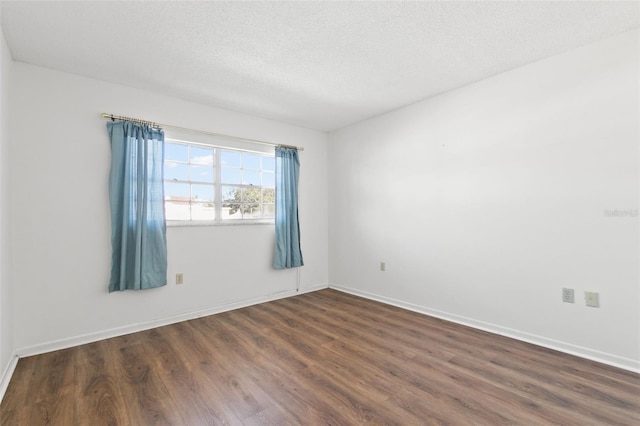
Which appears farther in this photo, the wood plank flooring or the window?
the window

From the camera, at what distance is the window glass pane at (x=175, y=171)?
3178 mm

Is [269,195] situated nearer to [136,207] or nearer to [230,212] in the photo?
[230,212]

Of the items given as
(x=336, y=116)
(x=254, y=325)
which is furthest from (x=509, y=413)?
(x=336, y=116)

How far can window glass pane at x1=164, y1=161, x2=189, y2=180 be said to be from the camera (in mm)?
3178

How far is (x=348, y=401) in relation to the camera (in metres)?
1.76

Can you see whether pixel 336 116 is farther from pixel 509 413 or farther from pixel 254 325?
pixel 509 413

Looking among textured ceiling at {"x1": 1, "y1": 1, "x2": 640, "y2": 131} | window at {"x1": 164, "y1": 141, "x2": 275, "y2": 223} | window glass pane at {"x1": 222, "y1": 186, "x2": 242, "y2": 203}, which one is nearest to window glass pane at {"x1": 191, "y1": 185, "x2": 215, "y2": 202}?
window at {"x1": 164, "y1": 141, "x2": 275, "y2": 223}

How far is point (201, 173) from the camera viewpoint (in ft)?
11.3

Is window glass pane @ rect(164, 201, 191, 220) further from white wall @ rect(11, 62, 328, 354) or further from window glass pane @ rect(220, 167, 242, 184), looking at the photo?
window glass pane @ rect(220, 167, 242, 184)

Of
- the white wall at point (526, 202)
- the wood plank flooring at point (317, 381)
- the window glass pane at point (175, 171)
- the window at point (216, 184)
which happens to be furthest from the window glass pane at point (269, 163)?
the wood plank flooring at point (317, 381)

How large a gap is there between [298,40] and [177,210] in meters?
2.22

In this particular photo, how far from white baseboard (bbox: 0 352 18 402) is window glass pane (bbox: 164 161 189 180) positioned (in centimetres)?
193

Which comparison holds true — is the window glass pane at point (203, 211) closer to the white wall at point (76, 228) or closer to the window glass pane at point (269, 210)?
the white wall at point (76, 228)

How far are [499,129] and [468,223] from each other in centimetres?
96
